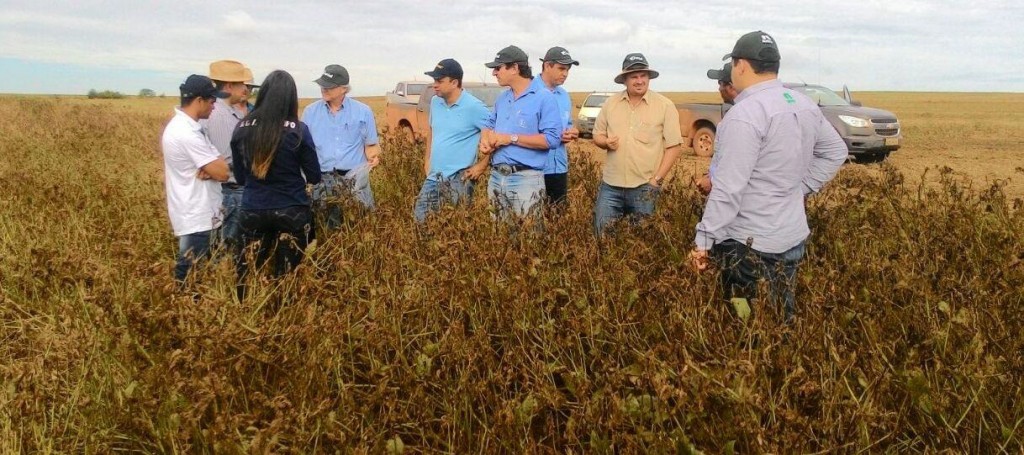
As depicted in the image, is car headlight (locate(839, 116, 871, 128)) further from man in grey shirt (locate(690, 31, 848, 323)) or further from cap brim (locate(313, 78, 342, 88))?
man in grey shirt (locate(690, 31, 848, 323))

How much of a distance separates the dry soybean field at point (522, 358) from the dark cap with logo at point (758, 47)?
0.88 m

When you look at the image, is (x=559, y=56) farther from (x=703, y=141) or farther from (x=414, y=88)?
(x=414, y=88)

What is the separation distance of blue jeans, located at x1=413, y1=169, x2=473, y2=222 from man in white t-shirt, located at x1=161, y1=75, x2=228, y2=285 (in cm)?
130

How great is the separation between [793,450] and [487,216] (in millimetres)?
2319

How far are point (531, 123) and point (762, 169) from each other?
2.26 meters

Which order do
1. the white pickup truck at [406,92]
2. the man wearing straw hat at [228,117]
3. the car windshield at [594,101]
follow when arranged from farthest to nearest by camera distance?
the car windshield at [594,101], the white pickup truck at [406,92], the man wearing straw hat at [228,117]

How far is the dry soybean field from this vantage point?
2.25m

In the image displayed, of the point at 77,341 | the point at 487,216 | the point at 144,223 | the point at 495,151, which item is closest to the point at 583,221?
the point at 487,216

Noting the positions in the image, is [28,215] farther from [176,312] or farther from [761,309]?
[761,309]

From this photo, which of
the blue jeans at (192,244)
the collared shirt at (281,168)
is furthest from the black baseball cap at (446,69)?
the blue jeans at (192,244)

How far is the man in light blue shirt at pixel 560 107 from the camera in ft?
18.7

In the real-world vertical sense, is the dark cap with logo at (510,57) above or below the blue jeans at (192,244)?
above

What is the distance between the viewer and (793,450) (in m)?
2.12

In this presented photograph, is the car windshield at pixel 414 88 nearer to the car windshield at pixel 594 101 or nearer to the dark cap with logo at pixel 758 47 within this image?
the car windshield at pixel 594 101
